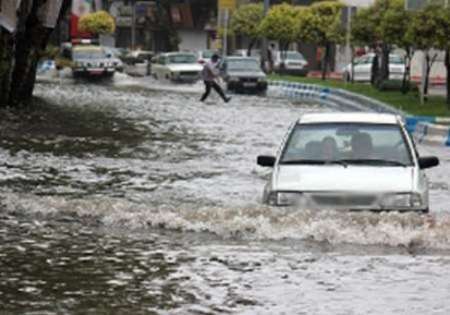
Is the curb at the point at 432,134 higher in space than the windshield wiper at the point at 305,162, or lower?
lower

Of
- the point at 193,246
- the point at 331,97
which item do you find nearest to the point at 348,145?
the point at 193,246

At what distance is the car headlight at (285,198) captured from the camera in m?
13.4

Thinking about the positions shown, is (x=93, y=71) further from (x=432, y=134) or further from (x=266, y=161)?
(x=266, y=161)

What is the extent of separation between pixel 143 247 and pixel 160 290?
2.39 metres

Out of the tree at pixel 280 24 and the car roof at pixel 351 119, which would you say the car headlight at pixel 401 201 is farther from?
the tree at pixel 280 24

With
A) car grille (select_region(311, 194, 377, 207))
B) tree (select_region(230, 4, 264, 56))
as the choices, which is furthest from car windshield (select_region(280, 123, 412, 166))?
tree (select_region(230, 4, 264, 56))

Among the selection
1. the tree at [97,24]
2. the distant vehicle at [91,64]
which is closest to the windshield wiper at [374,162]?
the distant vehicle at [91,64]

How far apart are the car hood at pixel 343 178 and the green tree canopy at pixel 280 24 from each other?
5796cm

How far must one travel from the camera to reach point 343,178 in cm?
1344

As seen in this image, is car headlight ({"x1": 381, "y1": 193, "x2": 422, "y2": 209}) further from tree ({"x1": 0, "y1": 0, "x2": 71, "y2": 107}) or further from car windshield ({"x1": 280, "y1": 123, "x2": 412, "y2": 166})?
tree ({"x1": 0, "y1": 0, "x2": 71, "y2": 107})

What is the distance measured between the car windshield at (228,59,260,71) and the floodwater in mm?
31880

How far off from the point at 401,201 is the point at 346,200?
555mm

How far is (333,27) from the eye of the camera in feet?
205

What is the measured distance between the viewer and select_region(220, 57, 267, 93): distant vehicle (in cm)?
5394
